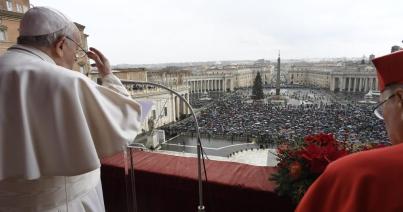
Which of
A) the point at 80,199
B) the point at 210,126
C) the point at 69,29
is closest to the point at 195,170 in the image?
the point at 80,199

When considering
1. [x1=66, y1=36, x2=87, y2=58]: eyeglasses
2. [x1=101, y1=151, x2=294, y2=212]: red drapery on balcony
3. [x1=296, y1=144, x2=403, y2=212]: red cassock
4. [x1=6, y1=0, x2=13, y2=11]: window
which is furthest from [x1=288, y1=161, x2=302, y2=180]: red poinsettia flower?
[x1=6, y1=0, x2=13, y2=11]: window

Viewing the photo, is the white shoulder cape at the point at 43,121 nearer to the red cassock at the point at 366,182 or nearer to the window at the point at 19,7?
the red cassock at the point at 366,182

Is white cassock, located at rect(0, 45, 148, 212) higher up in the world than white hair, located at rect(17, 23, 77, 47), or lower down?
lower down

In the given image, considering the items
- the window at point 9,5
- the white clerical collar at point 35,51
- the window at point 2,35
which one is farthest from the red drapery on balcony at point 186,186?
the window at point 9,5

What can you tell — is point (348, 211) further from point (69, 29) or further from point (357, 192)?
point (69, 29)

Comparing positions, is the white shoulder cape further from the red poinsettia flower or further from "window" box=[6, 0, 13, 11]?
"window" box=[6, 0, 13, 11]

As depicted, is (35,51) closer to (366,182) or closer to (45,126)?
(45,126)

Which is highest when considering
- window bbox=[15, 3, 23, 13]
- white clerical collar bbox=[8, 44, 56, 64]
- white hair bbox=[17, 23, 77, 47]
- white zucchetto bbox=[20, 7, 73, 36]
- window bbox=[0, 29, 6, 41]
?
window bbox=[15, 3, 23, 13]

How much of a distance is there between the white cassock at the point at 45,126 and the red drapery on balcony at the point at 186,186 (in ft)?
2.79

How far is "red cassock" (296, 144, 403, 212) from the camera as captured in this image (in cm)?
53

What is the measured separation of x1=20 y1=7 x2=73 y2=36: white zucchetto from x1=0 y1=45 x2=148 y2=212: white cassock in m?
0.09

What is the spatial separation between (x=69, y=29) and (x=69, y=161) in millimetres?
482

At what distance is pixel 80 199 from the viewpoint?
1098mm

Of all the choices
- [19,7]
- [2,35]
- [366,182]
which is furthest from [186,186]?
[19,7]
